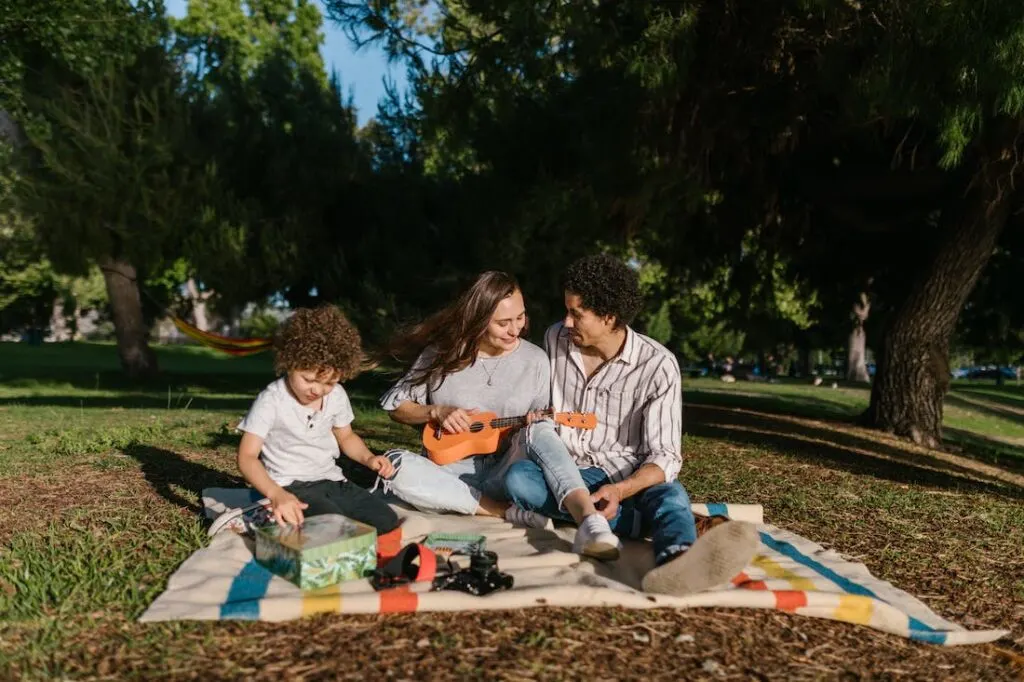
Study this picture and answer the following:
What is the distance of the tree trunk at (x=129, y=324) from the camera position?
51.6 feet

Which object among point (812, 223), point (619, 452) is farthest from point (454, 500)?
point (812, 223)

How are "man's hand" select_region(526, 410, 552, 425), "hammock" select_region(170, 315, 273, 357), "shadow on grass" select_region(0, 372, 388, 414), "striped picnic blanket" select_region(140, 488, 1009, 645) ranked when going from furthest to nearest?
"shadow on grass" select_region(0, 372, 388, 414) < "hammock" select_region(170, 315, 273, 357) < "man's hand" select_region(526, 410, 552, 425) < "striped picnic blanket" select_region(140, 488, 1009, 645)

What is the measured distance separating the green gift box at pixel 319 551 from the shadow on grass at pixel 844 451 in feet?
12.3

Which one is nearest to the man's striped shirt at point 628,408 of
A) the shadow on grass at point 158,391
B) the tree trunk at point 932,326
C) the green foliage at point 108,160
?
the tree trunk at point 932,326

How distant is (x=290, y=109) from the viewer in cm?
1464

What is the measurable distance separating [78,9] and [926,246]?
1179cm

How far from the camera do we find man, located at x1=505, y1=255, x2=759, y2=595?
340 centimetres

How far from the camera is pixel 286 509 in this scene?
10.6 feet

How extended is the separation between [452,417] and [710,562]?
Answer: 1491 mm

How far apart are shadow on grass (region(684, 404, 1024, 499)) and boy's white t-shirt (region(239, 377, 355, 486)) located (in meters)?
3.51

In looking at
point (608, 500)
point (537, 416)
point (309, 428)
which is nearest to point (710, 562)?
point (608, 500)

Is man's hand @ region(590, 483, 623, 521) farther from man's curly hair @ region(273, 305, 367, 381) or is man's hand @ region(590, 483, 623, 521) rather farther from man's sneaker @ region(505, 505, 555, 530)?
man's curly hair @ region(273, 305, 367, 381)

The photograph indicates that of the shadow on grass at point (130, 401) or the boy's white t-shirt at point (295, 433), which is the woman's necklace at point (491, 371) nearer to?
the boy's white t-shirt at point (295, 433)

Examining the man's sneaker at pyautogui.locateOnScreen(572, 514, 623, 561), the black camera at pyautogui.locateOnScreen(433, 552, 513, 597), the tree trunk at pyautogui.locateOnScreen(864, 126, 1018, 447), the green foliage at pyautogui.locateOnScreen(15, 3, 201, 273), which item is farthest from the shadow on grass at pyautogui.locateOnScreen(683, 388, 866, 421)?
the green foliage at pyautogui.locateOnScreen(15, 3, 201, 273)
